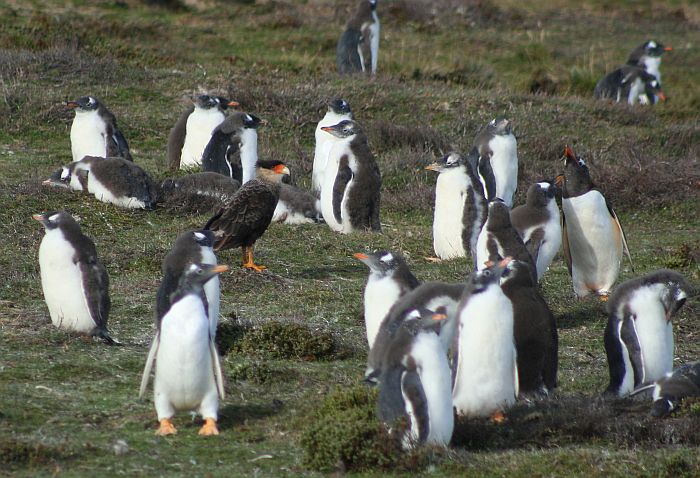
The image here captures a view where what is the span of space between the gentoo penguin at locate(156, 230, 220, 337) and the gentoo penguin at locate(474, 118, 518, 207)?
238 inches

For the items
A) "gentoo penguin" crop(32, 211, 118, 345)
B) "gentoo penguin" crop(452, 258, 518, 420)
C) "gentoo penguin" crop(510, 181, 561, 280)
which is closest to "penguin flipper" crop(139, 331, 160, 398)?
"gentoo penguin" crop(32, 211, 118, 345)

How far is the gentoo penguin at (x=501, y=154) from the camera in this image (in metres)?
13.4

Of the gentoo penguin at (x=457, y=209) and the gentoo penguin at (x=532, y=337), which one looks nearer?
the gentoo penguin at (x=532, y=337)

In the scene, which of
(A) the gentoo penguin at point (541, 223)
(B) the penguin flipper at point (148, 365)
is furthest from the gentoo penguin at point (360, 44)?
(B) the penguin flipper at point (148, 365)

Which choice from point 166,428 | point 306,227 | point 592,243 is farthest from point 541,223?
point 166,428

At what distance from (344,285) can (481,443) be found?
12.7ft

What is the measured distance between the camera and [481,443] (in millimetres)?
6273

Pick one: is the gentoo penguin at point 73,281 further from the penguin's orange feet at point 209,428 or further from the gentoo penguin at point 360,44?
the gentoo penguin at point 360,44

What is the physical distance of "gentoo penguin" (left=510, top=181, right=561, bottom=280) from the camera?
981 cm

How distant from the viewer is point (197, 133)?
14.7 m

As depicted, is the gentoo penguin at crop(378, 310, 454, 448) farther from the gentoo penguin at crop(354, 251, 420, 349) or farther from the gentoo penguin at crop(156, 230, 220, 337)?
the gentoo penguin at crop(156, 230, 220, 337)

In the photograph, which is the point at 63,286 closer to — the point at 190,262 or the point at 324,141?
the point at 190,262

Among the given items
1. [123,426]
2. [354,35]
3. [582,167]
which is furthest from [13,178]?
[354,35]

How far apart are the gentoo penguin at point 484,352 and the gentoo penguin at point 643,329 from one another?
1186 millimetres
